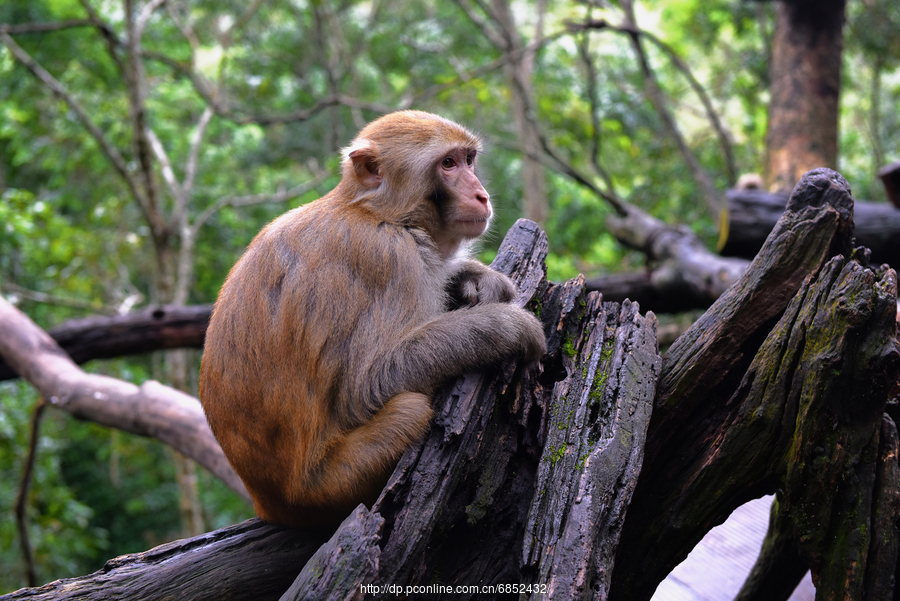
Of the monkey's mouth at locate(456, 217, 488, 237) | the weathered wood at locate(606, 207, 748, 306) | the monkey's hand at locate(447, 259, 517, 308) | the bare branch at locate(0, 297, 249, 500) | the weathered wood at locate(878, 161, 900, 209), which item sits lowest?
the bare branch at locate(0, 297, 249, 500)

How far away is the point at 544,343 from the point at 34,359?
5234 mm

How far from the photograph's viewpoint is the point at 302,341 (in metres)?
2.99

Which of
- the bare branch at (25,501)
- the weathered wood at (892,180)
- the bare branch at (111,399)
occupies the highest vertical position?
the weathered wood at (892,180)

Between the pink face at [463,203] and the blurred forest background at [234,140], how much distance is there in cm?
357

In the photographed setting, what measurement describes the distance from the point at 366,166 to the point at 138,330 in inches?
172

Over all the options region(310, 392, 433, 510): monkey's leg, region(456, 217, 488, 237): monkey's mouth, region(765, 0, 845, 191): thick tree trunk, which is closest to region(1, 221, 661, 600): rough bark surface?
region(310, 392, 433, 510): monkey's leg

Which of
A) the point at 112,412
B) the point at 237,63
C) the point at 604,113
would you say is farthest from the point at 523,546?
the point at 237,63

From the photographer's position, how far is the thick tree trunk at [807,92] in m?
8.76

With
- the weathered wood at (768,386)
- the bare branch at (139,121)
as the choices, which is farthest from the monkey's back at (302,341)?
the bare branch at (139,121)

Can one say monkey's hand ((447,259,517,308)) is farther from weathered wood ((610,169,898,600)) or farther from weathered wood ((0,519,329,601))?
weathered wood ((0,519,329,601))

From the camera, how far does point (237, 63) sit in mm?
14461

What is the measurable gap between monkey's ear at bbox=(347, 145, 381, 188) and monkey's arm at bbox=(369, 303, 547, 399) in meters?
0.89

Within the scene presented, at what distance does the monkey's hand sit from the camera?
3.39m

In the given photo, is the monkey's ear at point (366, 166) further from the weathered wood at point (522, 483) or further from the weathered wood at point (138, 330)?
the weathered wood at point (138, 330)
